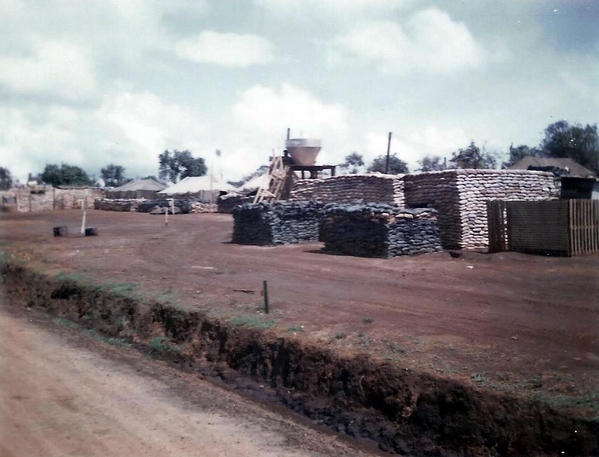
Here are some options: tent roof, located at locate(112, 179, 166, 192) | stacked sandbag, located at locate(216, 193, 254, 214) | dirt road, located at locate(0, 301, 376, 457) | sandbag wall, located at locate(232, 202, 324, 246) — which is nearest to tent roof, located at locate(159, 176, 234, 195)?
stacked sandbag, located at locate(216, 193, 254, 214)

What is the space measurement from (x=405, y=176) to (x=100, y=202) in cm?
4359

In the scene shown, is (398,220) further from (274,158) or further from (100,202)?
(100,202)

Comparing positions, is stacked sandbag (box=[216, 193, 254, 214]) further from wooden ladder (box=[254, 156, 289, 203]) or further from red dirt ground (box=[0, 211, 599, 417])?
red dirt ground (box=[0, 211, 599, 417])

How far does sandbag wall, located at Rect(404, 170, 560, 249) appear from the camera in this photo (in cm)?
2412

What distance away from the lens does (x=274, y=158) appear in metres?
36.5

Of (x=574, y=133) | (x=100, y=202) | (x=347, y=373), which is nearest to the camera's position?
(x=347, y=373)

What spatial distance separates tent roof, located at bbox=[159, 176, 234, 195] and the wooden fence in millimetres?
41242

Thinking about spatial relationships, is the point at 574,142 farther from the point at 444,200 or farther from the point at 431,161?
the point at 431,161

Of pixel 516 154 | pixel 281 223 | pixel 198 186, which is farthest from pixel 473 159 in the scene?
pixel 198 186

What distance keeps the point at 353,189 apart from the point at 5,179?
41.8 metres

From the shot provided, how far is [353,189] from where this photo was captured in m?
29.5

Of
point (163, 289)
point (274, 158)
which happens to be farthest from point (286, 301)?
point (274, 158)

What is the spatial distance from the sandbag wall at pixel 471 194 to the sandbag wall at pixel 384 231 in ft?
4.27

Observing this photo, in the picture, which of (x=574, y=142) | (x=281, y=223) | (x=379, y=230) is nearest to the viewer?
(x=574, y=142)
